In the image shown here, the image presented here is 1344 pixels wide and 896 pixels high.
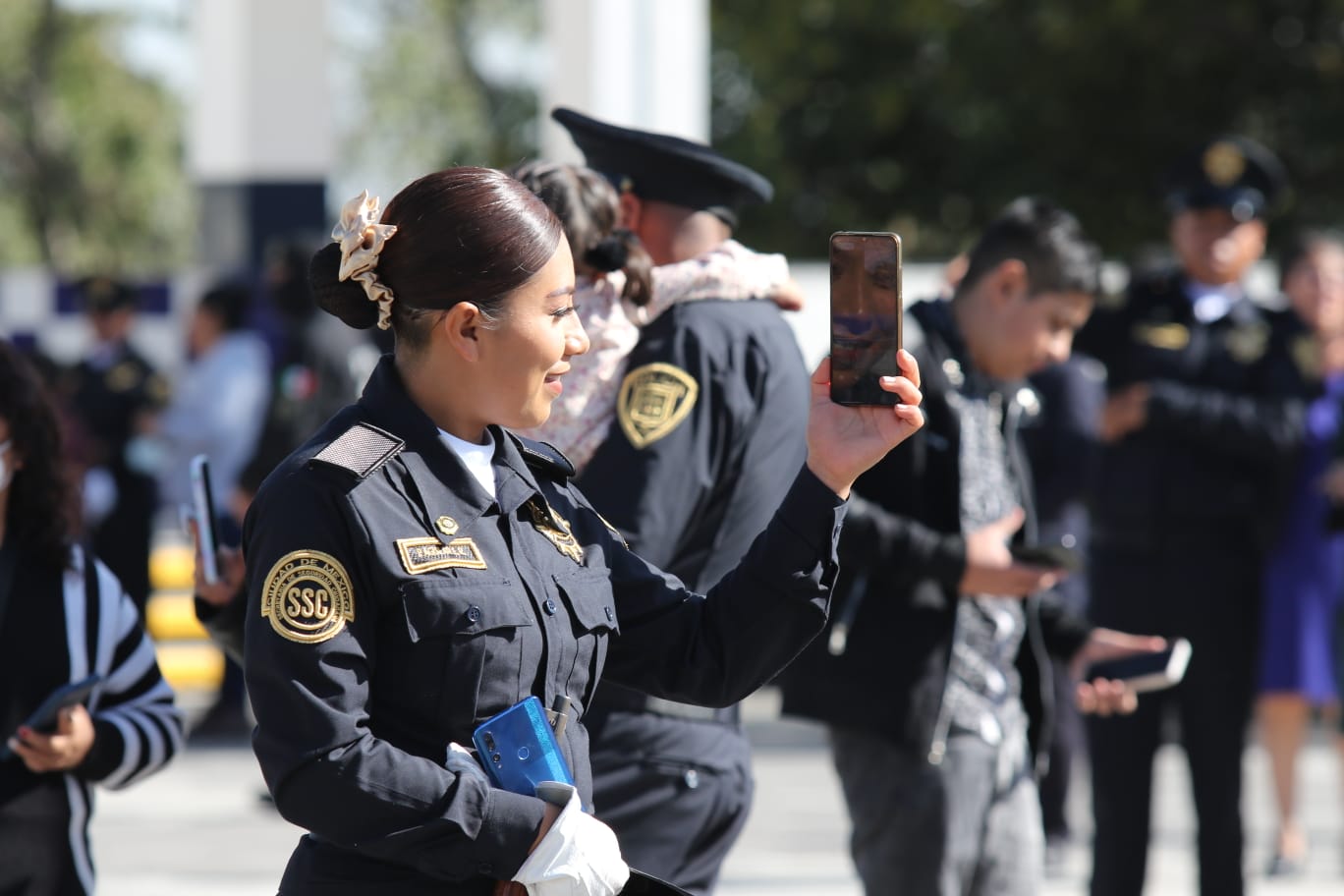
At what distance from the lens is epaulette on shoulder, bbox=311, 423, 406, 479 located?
230 cm

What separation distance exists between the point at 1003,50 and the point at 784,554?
1352 centimetres

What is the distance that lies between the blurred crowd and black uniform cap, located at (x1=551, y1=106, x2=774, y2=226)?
0.32ft

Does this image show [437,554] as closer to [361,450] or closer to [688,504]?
[361,450]

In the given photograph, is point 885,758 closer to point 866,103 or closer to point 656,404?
point 656,404

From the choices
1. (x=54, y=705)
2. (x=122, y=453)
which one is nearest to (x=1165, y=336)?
(x=54, y=705)

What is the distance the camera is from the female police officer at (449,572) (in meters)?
2.23

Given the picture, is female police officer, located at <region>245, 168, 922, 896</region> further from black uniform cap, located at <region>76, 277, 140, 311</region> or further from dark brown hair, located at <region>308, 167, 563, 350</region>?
black uniform cap, located at <region>76, 277, 140, 311</region>

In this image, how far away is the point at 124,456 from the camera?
945 cm

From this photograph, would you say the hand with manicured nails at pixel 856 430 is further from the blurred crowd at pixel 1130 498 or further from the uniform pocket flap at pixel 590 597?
the blurred crowd at pixel 1130 498

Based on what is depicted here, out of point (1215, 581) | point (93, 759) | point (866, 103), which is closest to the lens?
point (93, 759)

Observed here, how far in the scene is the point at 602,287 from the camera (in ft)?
11.2

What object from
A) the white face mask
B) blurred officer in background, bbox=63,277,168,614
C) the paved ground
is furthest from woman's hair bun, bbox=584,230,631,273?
blurred officer in background, bbox=63,277,168,614

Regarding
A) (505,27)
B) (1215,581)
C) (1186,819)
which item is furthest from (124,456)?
(505,27)

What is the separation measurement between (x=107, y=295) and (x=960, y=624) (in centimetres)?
687
